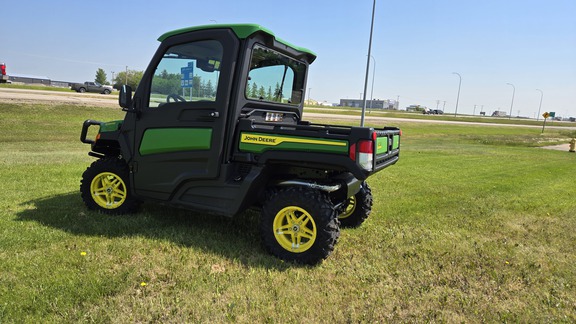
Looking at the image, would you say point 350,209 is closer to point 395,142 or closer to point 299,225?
point 395,142

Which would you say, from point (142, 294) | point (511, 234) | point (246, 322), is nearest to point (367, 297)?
point (246, 322)

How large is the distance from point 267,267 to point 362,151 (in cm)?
137

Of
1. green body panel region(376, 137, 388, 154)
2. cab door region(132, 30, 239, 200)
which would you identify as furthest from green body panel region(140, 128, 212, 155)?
green body panel region(376, 137, 388, 154)

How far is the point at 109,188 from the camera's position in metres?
4.82

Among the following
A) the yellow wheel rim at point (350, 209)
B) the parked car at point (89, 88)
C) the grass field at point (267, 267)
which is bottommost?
the grass field at point (267, 267)

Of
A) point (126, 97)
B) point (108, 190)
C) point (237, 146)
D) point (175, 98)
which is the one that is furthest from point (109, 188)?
point (237, 146)

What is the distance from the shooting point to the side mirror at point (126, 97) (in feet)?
14.2

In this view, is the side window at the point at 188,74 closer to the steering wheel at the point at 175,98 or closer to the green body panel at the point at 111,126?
the steering wheel at the point at 175,98

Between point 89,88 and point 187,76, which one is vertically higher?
point 89,88

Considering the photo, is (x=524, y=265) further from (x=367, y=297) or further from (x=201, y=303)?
(x=201, y=303)

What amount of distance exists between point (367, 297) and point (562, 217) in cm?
440

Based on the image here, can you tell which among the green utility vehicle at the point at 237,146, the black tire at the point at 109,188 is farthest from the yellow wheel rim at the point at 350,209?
the black tire at the point at 109,188

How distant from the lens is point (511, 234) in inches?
194

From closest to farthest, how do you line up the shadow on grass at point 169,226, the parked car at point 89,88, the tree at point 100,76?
the shadow on grass at point 169,226 < the parked car at point 89,88 < the tree at point 100,76
